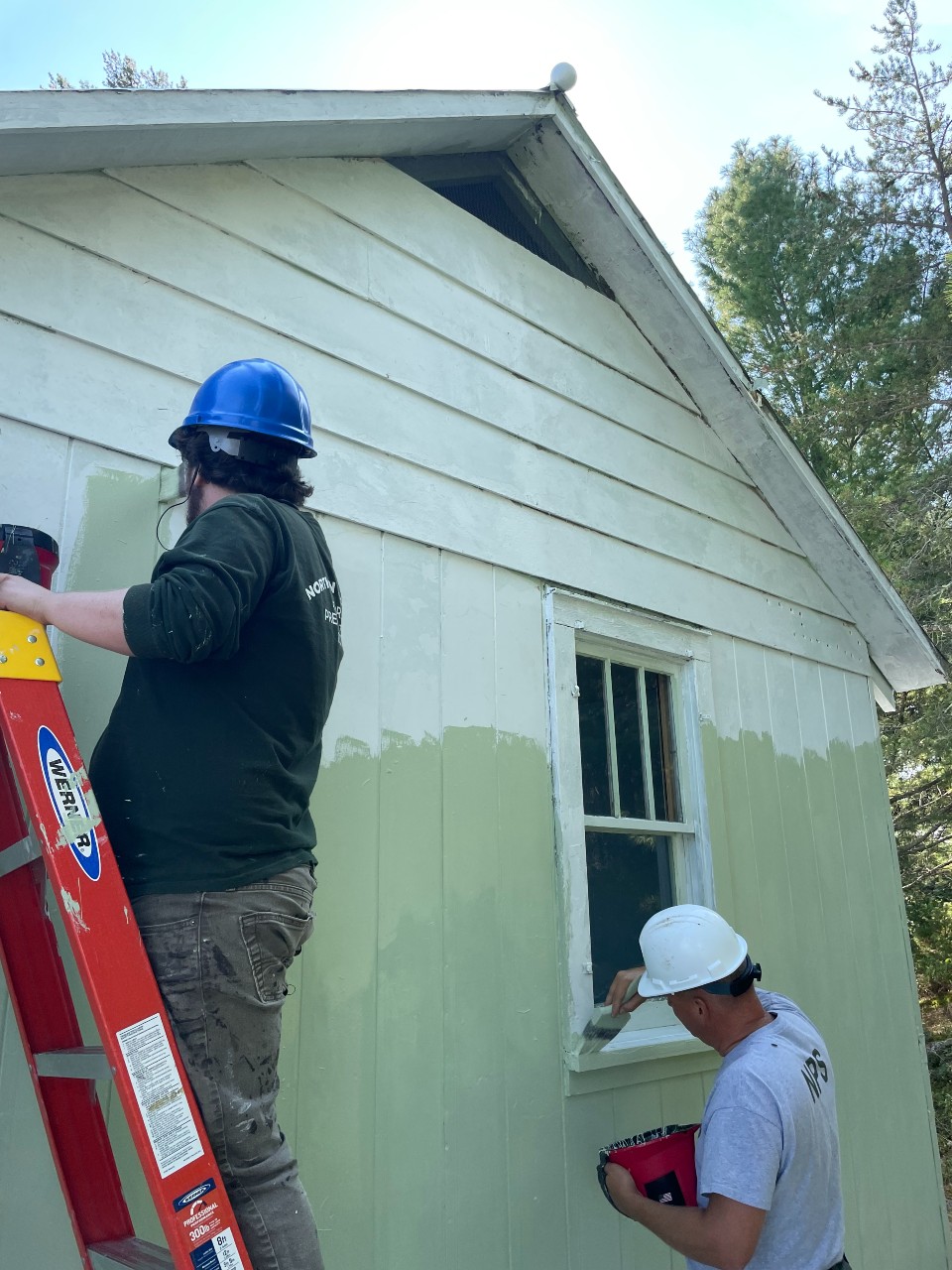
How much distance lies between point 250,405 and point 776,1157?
2.02 meters

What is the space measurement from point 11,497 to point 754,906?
3.22 metres

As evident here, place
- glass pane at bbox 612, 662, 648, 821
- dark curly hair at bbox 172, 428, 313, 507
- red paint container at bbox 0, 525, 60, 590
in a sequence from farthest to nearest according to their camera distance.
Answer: glass pane at bbox 612, 662, 648, 821, dark curly hair at bbox 172, 428, 313, 507, red paint container at bbox 0, 525, 60, 590

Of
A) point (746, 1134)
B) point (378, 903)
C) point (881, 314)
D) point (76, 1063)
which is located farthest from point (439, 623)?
point (881, 314)

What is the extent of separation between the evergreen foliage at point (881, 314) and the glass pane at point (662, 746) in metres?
7.07

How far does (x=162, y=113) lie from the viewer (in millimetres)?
2705

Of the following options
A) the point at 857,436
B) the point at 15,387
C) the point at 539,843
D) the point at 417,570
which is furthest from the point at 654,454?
the point at 857,436

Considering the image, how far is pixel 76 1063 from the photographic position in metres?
1.67

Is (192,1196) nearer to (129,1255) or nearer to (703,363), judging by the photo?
(129,1255)

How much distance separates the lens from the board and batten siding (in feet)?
8.52

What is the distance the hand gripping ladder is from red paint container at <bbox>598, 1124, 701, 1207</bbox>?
1.26 m

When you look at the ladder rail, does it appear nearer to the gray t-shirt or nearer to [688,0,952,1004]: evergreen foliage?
the gray t-shirt

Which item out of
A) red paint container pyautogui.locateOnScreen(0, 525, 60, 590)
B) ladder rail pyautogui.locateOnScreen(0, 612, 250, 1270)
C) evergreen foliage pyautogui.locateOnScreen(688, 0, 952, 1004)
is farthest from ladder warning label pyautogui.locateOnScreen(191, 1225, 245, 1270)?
evergreen foliage pyautogui.locateOnScreen(688, 0, 952, 1004)

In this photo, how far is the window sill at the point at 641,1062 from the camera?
3211 mm

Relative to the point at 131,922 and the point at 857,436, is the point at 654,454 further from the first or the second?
the point at 857,436
